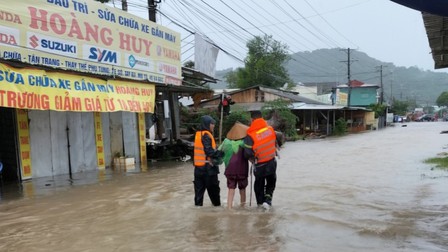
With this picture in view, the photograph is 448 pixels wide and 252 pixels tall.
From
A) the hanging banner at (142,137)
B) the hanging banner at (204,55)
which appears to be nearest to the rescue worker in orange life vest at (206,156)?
the hanging banner at (142,137)

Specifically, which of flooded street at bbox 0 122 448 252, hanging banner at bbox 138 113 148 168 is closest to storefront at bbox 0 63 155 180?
hanging banner at bbox 138 113 148 168

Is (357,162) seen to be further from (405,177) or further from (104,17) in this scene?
(104,17)

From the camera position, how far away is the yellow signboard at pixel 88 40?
10594mm

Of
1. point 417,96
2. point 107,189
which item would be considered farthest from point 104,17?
point 417,96

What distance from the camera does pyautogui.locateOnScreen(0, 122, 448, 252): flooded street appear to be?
19.3 ft

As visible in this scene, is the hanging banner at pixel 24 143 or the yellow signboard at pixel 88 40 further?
the hanging banner at pixel 24 143

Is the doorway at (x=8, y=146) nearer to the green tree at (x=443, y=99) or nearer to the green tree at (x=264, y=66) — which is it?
the green tree at (x=264, y=66)

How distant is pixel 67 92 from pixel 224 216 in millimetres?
6086

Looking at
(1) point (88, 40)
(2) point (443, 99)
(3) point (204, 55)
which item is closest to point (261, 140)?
(1) point (88, 40)

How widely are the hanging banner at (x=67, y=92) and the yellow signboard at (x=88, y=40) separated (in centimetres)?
58

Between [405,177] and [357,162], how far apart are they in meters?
4.38

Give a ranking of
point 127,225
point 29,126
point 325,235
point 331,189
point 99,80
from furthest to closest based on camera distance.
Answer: point 99,80 < point 29,126 < point 331,189 < point 127,225 < point 325,235

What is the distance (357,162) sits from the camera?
16500mm

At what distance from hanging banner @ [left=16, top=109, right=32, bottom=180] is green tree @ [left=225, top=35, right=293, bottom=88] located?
45018mm
